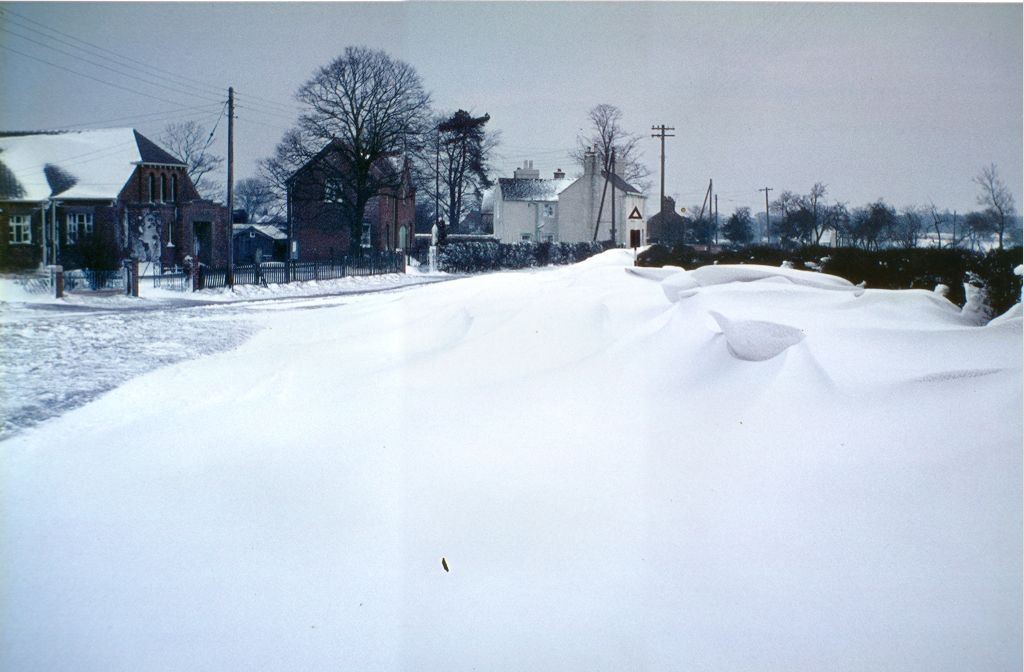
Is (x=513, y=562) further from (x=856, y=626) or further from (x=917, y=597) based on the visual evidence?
(x=917, y=597)

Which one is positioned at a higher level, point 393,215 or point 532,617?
point 393,215

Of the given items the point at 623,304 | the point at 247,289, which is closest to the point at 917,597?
the point at 623,304

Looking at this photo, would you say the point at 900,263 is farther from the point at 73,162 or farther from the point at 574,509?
the point at 73,162

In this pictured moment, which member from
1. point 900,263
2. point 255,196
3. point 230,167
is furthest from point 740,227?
point 900,263

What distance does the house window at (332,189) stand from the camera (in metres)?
37.5

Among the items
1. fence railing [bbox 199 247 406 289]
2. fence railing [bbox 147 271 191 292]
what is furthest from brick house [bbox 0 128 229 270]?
→ fence railing [bbox 199 247 406 289]

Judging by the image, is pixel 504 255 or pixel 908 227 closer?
pixel 908 227

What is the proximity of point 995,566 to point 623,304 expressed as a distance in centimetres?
498

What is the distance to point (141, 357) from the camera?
11414mm

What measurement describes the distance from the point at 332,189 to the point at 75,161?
10.8 metres

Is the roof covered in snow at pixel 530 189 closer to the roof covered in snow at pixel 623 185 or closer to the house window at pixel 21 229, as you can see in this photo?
the roof covered in snow at pixel 623 185

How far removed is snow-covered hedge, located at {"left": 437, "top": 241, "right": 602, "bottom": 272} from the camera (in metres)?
41.0

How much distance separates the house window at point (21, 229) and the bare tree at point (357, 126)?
8741 mm

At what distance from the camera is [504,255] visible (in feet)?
143
